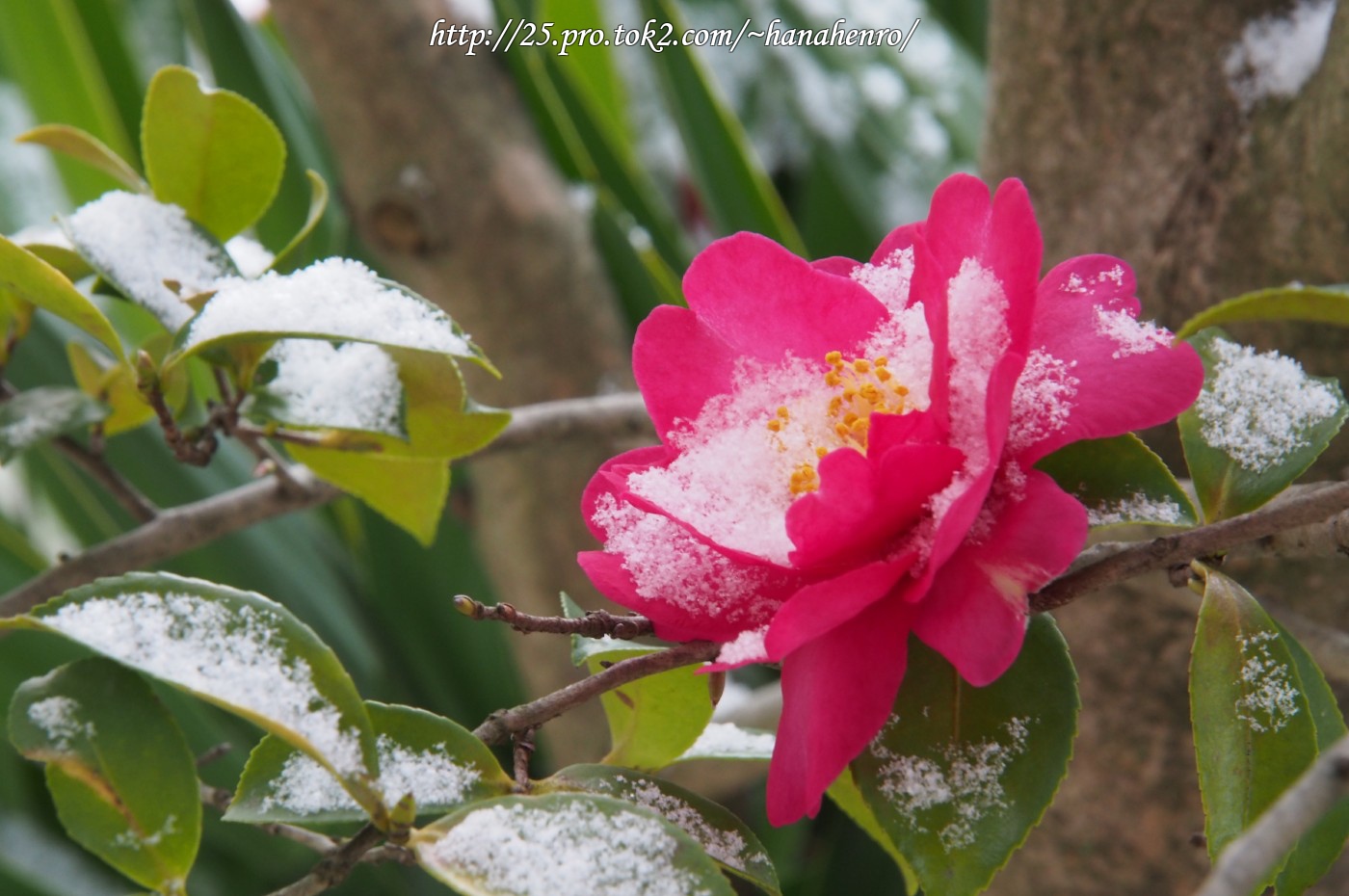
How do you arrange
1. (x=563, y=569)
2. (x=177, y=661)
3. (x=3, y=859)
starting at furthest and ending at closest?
(x=3, y=859), (x=563, y=569), (x=177, y=661)

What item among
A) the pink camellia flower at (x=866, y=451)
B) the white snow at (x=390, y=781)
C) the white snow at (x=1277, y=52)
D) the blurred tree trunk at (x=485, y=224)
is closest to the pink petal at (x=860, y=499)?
the pink camellia flower at (x=866, y=451)

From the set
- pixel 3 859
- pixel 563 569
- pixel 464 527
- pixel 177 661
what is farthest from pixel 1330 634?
pixel 3 859

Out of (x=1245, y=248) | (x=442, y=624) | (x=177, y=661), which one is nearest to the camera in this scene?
(x=177, y=661)

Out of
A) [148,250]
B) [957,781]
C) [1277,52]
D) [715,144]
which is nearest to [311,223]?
[148,250]

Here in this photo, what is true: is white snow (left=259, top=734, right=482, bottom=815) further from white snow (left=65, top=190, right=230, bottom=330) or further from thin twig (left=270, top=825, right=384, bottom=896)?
white snow (left=65, top=190, right=230, bottom=330)

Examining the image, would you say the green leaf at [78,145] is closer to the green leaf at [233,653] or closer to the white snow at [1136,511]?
the green leaf at [233,653]

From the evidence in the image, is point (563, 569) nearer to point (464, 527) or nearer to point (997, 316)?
point (464, 527)
